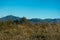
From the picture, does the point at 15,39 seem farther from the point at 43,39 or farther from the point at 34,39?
the point at 43,39

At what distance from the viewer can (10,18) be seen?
19328 millimetres

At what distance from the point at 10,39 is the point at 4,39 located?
0.28 metres

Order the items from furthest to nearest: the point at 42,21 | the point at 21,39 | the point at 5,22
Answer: the point at 5,22
the point at 42,21
the point at 21,39

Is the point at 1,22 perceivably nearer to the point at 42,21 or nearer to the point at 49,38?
the point at 42,21

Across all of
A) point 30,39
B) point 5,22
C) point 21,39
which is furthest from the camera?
point 5,22

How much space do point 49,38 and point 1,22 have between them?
9793 mm

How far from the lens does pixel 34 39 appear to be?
363 inches

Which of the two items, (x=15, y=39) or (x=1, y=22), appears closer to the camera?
(x=15, y=39)

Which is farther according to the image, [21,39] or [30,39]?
[30,39]

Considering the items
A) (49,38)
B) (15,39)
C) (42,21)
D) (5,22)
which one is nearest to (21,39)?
(15,39)

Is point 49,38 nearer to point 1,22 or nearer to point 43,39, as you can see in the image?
point 43,39

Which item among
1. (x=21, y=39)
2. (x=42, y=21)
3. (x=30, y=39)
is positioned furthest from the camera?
(x=42, y=21)

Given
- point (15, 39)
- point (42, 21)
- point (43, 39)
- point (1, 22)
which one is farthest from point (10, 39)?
point (1, 22)

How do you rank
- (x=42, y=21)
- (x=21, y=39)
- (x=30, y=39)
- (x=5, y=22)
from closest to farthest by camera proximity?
(x=21, y=39) → (x=30, y=39) → (x=42, y=21) → (x=5, y=22)
